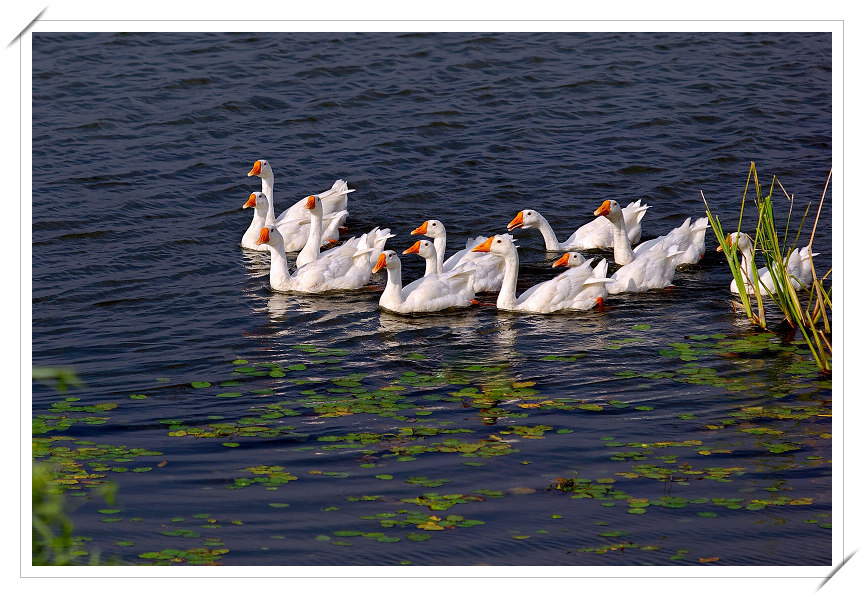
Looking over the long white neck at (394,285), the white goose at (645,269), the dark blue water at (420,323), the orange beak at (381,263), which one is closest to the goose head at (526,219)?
the dark blue water at (420,323)

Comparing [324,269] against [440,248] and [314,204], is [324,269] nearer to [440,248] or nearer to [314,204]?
[314,204]

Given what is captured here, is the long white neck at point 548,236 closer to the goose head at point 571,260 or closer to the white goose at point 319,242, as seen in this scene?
the goose head at point 571,260

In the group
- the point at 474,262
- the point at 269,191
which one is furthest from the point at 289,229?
the point at 474,262

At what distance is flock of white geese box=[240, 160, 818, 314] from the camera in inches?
569

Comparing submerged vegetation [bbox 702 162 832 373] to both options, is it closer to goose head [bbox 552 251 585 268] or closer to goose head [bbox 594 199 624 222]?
goose head [bbox 594 199 624 222]

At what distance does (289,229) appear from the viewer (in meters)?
17.1

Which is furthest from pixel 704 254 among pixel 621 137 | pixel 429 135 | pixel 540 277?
pixel 429 135

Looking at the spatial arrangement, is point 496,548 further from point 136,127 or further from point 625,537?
point 136,127

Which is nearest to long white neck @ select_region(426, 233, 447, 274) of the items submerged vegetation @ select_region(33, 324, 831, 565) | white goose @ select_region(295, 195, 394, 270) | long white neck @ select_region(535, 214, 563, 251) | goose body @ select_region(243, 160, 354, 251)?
white goose @ select_region(295, 195, 394, 270)

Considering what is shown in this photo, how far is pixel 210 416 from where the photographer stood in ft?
36.0

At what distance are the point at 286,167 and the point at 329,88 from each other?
355 centimetres

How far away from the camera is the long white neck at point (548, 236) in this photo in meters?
16.1

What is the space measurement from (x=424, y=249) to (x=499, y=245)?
3.46ft

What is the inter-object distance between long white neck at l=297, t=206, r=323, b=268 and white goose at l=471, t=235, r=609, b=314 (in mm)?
2635
